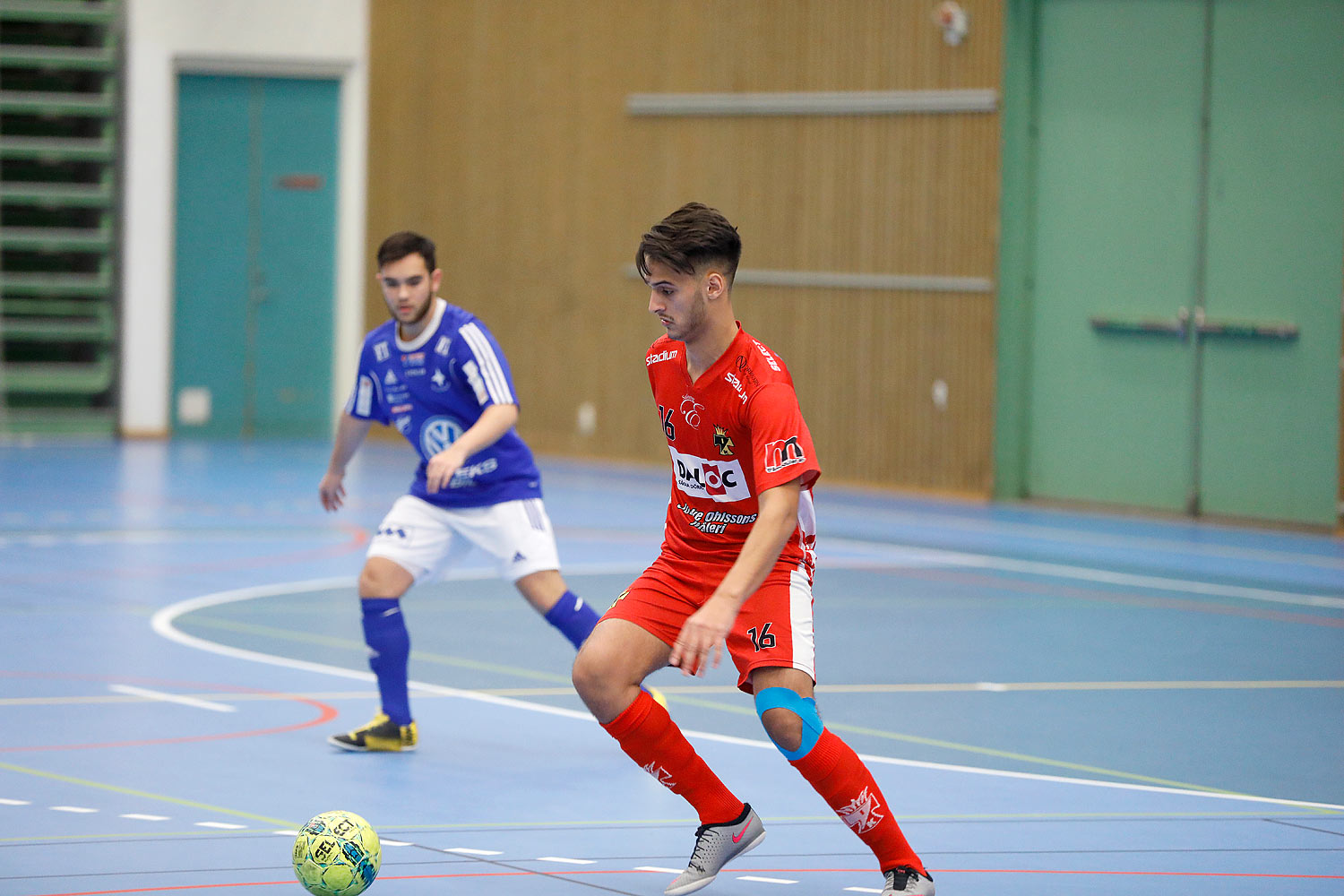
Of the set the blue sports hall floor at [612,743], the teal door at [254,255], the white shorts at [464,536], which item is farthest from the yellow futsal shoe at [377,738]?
the teal door at [254,255]

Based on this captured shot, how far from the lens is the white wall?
19609mm

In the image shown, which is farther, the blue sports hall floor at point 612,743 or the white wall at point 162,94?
the white wall at point 162,94

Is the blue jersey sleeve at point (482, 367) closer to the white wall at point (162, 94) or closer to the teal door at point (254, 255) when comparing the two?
the white wall at point (162, 94)

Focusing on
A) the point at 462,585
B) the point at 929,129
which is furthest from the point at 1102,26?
the point at 462,585

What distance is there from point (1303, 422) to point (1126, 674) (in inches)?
264

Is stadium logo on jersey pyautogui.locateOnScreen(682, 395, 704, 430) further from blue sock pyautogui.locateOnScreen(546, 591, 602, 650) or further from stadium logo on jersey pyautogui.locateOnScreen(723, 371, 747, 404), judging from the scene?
blue sock pyautogui.locateOnScreen(546, 591, 602, 650)

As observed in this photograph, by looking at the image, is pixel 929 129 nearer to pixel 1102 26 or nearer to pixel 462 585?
pixel 1102 26

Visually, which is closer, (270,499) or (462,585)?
(462,585)

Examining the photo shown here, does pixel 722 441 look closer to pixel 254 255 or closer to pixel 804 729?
pixel 804 729

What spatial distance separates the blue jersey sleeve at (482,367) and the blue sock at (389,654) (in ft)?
2.80

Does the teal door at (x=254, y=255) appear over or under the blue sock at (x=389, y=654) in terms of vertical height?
over

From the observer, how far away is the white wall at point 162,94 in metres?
19.6

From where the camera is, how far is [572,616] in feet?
22.7

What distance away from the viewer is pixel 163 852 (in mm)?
5203
